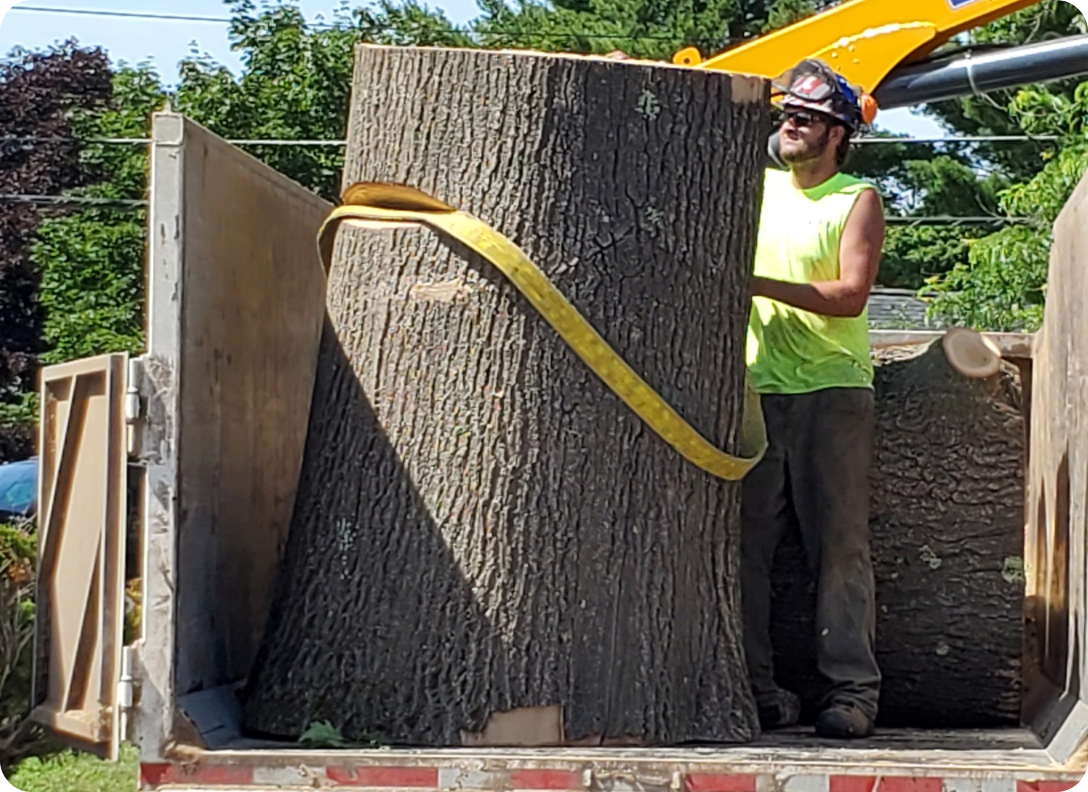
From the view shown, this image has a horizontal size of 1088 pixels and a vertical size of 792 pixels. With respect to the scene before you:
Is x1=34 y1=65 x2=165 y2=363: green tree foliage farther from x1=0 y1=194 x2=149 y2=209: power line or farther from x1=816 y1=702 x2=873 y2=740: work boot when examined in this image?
x1=816 y1=702 x2=873 y2=740: work boot

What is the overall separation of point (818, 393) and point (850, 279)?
297 millimetres

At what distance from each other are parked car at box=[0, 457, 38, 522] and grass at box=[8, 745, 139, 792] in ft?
26.5

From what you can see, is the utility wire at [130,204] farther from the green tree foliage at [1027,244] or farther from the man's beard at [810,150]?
the man's beard at [810,150]

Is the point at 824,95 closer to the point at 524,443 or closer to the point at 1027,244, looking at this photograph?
the point at 524,443

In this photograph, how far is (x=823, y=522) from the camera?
4.15 m

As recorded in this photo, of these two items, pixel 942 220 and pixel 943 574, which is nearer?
pixel 943 574

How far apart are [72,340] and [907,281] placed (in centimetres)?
1273

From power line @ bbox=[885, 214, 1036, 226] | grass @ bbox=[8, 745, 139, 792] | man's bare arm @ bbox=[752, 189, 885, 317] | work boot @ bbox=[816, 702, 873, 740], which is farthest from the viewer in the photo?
power line @ bbox=[885, 214, 1036, 226]

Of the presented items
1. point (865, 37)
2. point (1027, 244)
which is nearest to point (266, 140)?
point (1027, 244)

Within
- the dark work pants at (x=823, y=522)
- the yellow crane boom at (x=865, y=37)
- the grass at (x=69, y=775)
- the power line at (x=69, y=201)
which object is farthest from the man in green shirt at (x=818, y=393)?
the power line at (x=69, y=201)

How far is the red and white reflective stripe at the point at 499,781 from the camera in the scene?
10.1ft

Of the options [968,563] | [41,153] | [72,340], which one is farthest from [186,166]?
[41,153]

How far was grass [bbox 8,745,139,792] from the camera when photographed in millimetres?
6849

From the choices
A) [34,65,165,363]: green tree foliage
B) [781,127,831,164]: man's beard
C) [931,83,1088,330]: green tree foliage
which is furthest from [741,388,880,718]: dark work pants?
[34,65,165,363]: green tree foliage
